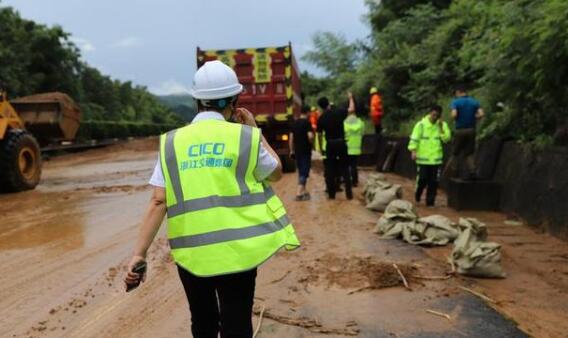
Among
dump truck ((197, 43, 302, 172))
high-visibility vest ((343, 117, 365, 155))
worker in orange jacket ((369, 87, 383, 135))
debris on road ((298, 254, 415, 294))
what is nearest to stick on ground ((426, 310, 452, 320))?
debris on road ((298, 254, 415, 294))

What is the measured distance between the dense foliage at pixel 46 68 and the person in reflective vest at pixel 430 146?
10.8 m

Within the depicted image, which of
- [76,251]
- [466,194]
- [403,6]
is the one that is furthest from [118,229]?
[403,6]

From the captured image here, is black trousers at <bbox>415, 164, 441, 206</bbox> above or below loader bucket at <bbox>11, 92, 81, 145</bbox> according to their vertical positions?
below

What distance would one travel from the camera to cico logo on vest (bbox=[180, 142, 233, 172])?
276 centimetres

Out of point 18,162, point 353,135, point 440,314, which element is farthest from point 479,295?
point 18,162

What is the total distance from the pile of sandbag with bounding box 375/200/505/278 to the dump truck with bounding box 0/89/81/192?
8810 mm

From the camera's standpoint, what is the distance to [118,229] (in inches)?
344

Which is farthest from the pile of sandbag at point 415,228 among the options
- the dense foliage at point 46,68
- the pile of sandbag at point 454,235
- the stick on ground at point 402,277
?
the dense foliage at point 46,68

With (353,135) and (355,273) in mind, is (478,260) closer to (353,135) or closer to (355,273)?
(355,273)

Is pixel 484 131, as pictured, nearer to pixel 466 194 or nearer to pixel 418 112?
pixel 466 194

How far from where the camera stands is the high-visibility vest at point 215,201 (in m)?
2.75

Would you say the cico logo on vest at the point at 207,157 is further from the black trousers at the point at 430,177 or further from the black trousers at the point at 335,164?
the black trousers at the point at 335,164

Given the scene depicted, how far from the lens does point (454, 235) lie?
735 centimetres

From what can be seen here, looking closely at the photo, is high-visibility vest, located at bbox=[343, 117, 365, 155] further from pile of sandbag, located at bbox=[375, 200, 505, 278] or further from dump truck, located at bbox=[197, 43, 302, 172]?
pile of sandbag, located at bbox=[375, 200, 505, 278]
